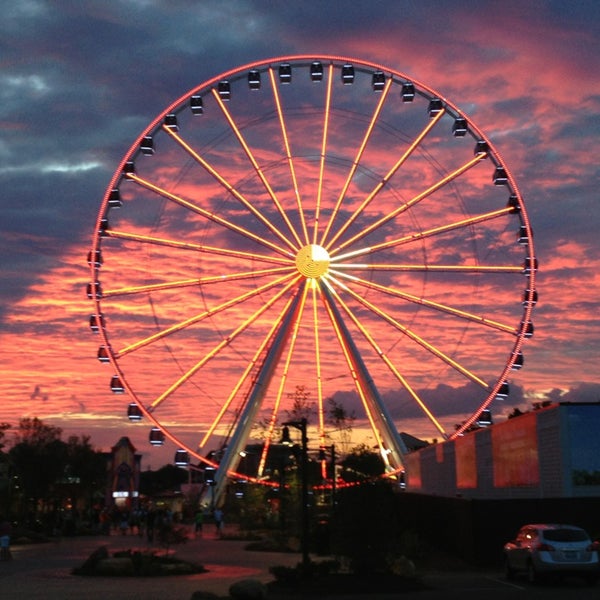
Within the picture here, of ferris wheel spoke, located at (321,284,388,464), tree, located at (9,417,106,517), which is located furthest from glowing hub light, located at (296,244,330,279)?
tree, located at (9,417,106,517)

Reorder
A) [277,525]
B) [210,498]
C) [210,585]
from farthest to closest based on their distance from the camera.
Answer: [277,525] < [210,498] < [210,585]

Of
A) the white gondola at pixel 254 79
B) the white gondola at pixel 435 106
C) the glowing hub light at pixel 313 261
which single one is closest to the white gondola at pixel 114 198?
the white gondola at pixel 254 79

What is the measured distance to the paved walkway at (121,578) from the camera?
24422mm

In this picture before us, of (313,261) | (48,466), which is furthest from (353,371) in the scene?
(48,466)

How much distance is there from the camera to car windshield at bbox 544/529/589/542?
24375 mm

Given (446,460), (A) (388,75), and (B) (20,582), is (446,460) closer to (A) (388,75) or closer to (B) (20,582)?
(A) (388,75)

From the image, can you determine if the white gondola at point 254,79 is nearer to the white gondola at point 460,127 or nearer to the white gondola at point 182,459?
the white gondola at point 460,127

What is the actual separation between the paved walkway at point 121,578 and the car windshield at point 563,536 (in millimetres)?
6628

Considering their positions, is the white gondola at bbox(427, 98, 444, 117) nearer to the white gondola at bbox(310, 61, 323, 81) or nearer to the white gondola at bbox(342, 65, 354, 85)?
the white gondola at bbox(342, 65, 354, 85)

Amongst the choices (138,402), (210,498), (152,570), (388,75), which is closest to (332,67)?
(388,75)

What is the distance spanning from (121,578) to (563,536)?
1079cm

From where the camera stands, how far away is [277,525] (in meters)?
59.9

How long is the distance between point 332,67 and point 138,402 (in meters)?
13.9

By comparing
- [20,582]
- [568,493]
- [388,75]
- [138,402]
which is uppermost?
[388,75]
